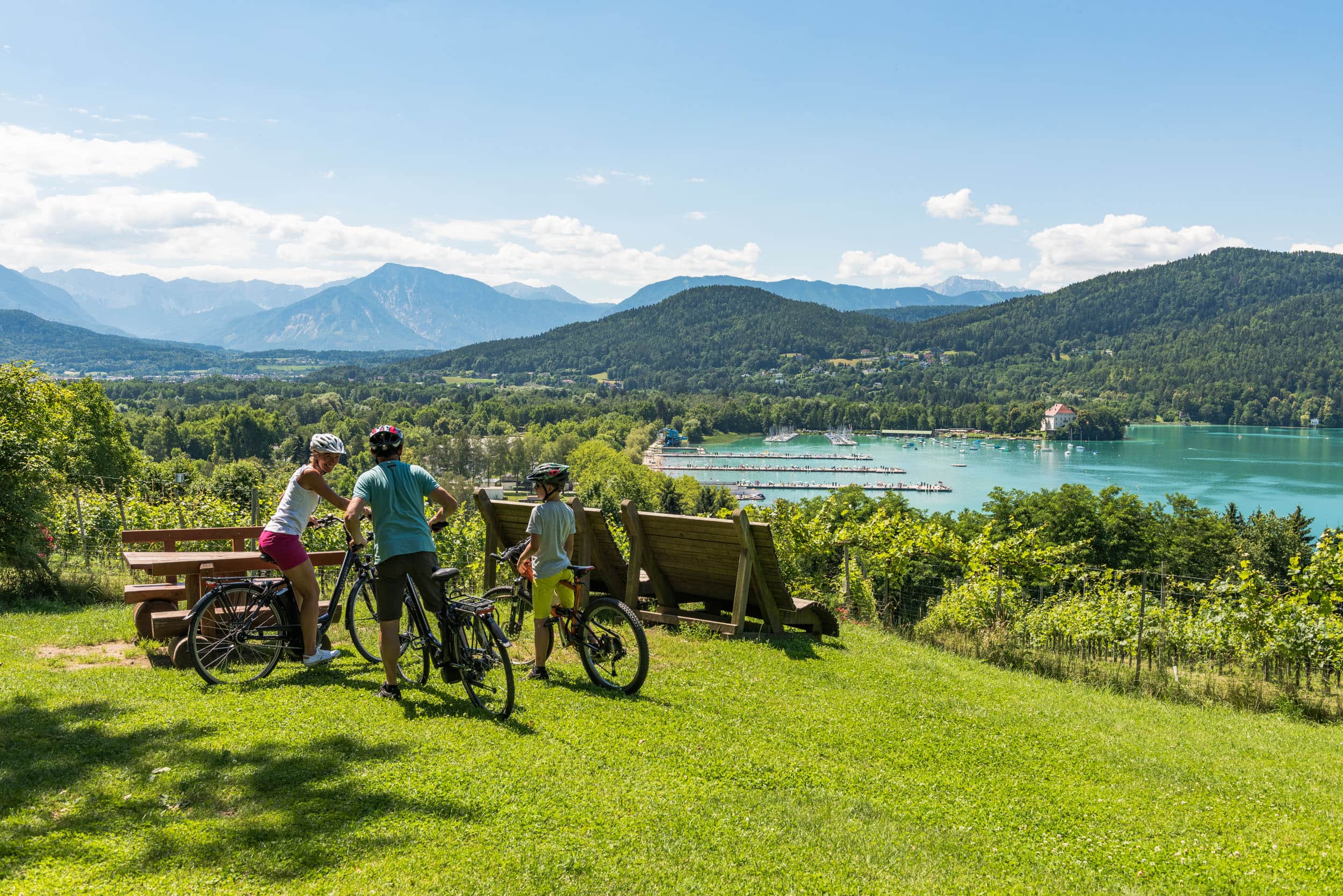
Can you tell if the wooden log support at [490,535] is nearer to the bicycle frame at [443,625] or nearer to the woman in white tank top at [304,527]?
the woman in white tank top at [304,527]

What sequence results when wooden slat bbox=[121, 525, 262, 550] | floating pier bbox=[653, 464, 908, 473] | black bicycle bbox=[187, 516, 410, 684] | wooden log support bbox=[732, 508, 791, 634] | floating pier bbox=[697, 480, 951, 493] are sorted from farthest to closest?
floating pier bbox=[653, 464, 908, 473] < floating pier bbox=[697, 480, 951, 493] < wooden slat bbox=[121, 525, 262, 550] < wooden log support bbox=[732, 508, 791, 634] < black bicycle bbox=[187, 516, 410, 684]

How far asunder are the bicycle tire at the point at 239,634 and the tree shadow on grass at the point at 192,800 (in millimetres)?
1017

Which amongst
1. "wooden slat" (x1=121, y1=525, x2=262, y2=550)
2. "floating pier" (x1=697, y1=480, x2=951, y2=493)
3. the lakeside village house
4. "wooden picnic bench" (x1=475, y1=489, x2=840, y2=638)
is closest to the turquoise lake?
"floating pier" (x1=697, y1=480, x2=951, y2=493)

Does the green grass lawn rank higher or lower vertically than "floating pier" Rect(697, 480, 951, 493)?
higher

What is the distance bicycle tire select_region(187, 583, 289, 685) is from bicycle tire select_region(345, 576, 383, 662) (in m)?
0.45

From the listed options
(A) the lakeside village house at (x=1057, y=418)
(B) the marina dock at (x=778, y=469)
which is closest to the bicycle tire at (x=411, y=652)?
(B) the marina dock at (x=778, y=469)

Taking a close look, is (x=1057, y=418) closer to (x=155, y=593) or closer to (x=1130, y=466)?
(x=1130, y=466)

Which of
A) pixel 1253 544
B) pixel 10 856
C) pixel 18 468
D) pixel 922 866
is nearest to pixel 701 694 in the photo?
pixel 922 866

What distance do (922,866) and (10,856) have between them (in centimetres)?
380

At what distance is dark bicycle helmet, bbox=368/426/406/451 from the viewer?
567 centimetres

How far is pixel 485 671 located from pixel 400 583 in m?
0.82

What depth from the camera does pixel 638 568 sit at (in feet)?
25.8

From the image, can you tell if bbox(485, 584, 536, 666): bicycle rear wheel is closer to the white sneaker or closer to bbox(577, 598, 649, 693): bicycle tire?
bbox(577, 598, 649, 693): bicycle tire

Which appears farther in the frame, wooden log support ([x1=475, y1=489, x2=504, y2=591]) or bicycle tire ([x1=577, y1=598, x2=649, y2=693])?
wooden log support ([x1=475, y1=489, x2=504, y2=591])
